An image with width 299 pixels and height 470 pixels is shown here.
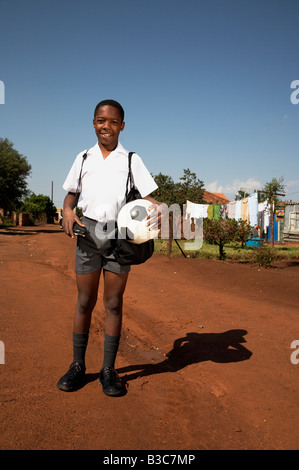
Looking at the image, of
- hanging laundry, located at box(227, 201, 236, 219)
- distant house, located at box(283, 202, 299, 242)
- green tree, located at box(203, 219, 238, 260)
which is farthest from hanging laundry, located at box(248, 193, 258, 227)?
green tree, located at box(203, 219, 238, 260)

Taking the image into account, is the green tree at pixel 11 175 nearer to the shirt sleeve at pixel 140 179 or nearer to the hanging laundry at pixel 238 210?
the hanging laundry at pixel 238 210

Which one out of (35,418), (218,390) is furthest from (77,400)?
(218,390)

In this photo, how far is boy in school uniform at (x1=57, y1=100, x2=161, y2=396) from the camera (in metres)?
2.30

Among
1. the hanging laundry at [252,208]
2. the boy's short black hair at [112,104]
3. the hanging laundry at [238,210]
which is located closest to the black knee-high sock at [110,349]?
the boy's short black hair at [112,104]

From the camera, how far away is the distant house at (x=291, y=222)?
23.0m

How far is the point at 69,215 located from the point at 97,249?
1.02 ft

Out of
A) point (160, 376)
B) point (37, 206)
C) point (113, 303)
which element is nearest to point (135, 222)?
point (113, 303)

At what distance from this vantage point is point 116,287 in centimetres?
235

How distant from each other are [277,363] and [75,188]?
222 cm

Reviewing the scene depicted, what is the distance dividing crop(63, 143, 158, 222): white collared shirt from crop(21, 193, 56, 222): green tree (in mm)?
42912

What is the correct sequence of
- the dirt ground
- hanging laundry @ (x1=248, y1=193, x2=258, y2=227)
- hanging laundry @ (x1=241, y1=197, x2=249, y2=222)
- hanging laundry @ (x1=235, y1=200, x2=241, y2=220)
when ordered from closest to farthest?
the dirt ground
hanging laundry @ (x1=248, y1=193, x2=258, y2=227)
hanging laundry @ (x1=241, y1=197, x2=249, y2=222)
hanging laundry @ (x1=235, y1=200, x2=241, y2=220)

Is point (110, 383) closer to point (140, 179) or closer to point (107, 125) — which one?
point (140, 179)

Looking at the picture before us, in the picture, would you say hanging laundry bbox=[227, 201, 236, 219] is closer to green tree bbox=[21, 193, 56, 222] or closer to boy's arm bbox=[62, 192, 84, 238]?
boy's arm bbox=[62, 192, 84, 238]
